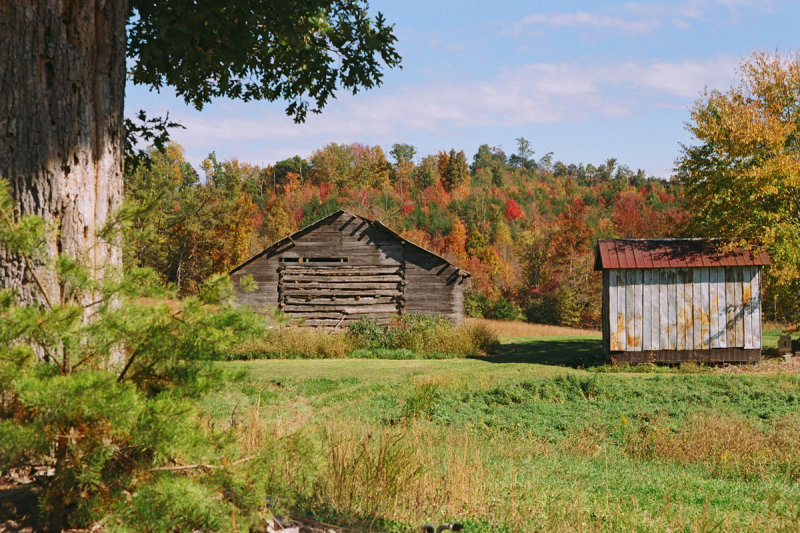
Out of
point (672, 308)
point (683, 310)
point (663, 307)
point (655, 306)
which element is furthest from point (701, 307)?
point (655, 306)

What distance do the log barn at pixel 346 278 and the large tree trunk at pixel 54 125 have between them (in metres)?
21.5

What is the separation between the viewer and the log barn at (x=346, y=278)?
2722 centimetres

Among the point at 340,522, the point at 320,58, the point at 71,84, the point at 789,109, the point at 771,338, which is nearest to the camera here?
the point at 340,522

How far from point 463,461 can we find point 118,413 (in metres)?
3.49

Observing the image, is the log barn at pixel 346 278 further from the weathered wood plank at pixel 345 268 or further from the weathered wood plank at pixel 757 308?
the weathered wood plank at pixel 757 308

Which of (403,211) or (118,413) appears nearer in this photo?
(118,413)

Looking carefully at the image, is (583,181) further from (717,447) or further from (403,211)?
(717,447)

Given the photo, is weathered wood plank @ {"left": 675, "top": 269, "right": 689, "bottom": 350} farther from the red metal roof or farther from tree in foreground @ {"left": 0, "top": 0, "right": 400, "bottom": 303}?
tree in foreground @ {"left": 0, "top": 0, "right": 400, "bottom": 303}

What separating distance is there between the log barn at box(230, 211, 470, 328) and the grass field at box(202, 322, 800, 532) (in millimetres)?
8276

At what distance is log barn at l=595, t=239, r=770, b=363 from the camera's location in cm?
2042

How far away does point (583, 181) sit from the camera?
421ft

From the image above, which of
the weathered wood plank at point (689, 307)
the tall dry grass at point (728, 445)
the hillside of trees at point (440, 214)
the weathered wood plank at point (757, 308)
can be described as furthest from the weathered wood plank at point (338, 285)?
the tall dry grass at point (728, 445)

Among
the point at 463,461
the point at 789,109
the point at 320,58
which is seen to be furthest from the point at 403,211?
the point at 463,461

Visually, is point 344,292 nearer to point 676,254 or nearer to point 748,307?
point 676,254
